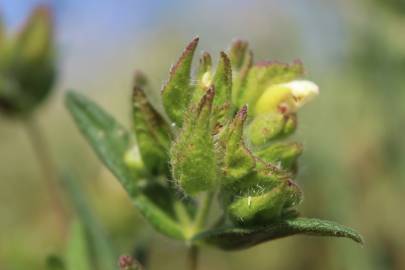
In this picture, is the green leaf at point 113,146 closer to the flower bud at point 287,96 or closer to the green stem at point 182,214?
the green stem at point 182,214

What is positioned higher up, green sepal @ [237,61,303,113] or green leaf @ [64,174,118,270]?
green sepal @ [237,61,303,113]

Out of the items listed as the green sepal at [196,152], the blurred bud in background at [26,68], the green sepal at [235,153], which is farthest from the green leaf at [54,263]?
the blurred bud in background at [26,68]

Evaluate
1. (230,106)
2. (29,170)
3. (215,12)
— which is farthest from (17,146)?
(230,106)

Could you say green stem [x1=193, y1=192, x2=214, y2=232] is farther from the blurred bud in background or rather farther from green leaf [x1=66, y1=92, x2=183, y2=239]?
the blurred bud in background

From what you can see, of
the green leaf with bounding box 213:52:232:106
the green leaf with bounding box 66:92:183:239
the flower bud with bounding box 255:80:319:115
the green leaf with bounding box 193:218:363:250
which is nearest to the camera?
the green leaf with bounding box 193:218:363:250

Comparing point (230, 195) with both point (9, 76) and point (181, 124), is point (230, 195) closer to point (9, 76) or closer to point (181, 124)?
point (181, 124)

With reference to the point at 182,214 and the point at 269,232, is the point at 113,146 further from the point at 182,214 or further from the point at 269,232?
the point at 269,232

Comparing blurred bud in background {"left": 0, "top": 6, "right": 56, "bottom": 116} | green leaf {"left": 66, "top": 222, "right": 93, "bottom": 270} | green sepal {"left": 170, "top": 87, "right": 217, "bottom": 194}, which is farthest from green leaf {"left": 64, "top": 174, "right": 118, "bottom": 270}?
blurred bud in background {"left": 0, "top": 6, "right": 56, "bottom": 116}

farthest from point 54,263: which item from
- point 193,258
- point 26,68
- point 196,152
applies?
point 26,68
